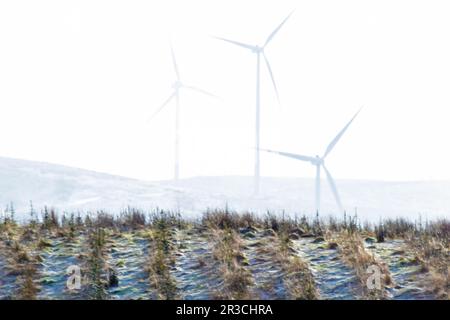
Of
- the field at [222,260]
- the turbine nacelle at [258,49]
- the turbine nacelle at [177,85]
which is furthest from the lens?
the turbine nacelle at [177,85]

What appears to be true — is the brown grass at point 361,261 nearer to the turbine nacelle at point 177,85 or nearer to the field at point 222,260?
the field at point 222,260

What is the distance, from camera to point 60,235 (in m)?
23.6

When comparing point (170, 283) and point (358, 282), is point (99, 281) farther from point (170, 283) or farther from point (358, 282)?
point (358, 282)

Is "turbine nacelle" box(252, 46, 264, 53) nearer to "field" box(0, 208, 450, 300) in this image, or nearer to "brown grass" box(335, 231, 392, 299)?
"field" box(0, 208, 450, 300)

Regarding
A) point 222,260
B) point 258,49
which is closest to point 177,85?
point 258,49

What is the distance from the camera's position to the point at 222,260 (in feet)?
66.5

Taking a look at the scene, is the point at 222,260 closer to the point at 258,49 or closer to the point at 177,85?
the point at 258,49

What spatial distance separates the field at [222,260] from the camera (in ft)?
60.8

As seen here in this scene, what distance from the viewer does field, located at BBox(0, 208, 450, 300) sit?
60.8 ft

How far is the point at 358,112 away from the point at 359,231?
41.2m

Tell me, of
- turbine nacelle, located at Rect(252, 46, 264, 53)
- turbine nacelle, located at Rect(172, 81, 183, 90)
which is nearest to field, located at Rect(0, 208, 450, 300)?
turbine nacelle, located at Rect(252, 46, 264, 53)

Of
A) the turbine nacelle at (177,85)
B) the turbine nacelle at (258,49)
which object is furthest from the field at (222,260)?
the turbine nacelle at (177,85)

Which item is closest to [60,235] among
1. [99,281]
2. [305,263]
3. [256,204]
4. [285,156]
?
[99,281]

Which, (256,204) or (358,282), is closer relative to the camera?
(358,282)
